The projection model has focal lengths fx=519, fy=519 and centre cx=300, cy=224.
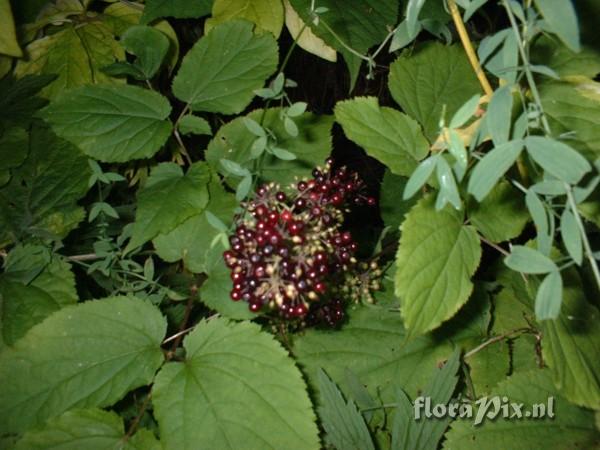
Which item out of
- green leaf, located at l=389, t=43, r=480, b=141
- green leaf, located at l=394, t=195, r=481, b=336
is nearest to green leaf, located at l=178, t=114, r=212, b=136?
green leaf, located at l=389, t=43, r=480, b=141

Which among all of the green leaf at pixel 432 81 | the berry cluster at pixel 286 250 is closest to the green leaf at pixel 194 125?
the berry cluster at pixel 286 250

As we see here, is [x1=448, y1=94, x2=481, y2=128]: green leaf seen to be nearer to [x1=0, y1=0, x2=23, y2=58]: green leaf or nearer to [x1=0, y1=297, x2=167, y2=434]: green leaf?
[x1=0, y1=297, x2=167, y2=434]: green leaf

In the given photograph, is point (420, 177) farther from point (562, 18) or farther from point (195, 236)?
point (195, 236)

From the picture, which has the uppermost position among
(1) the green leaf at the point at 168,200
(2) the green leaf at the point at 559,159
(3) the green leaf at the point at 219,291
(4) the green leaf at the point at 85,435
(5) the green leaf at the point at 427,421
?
(2) the green leaf at the point at 559,159

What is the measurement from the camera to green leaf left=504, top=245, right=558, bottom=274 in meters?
0.67

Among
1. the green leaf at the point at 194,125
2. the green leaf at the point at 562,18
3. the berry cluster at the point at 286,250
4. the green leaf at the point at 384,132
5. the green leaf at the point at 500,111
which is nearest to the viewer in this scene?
the green leaf at the point at 562,18

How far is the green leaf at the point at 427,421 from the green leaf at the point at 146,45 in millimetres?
1040

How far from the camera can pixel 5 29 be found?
122cm

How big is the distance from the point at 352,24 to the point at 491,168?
0.74 metres

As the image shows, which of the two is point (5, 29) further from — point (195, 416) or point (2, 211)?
point (195, 416)

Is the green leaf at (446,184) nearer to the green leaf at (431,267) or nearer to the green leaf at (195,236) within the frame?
the green leaf at (431,267)

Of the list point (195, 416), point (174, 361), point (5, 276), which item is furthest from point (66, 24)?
Answer: point (195, 416)

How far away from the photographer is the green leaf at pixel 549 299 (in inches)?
24.5

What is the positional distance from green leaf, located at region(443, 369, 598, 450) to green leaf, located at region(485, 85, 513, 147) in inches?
29.1
